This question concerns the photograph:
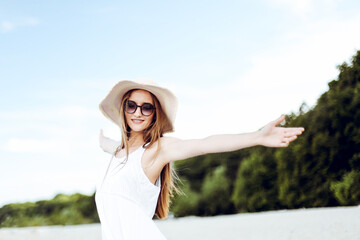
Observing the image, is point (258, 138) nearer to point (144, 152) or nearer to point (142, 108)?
point (144, 152)

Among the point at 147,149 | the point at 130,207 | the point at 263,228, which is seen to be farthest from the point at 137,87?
the point at 263,228

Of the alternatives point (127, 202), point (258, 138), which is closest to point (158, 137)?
point (127, 202)

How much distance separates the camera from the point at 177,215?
847 inches

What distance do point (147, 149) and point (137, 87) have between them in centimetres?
42

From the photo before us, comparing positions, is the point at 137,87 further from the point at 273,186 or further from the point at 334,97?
the point at 273,186

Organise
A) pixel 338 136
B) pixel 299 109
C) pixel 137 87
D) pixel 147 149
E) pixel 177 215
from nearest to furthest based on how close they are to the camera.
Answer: pixel 147 149, pixel 137 87, pixel 338 136, pixel 299 109, pixel 177 215

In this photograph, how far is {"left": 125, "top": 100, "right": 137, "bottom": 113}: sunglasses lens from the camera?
2.60 m

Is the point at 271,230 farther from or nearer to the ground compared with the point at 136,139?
nearer to the ground

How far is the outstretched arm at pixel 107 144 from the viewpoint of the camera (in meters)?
3.04

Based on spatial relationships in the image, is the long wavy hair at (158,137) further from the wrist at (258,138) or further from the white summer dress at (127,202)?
the wrist at (258,138)

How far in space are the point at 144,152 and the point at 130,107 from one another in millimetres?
357

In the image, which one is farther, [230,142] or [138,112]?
[138,112]

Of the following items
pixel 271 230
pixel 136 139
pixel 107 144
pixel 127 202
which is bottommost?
pixel 271 230

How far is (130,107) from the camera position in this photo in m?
2.62
